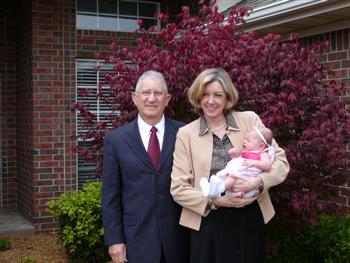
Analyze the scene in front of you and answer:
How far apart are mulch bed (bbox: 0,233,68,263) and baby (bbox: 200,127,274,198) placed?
4.03 m

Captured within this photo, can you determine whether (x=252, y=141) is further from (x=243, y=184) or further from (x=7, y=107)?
(x=7, y=107)

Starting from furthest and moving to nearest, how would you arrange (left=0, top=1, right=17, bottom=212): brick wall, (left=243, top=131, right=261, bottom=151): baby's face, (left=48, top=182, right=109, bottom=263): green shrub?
(left=0, top=1, right=17, bottom=212): brick wall, (left=48, top=182, right=109, bottom=263): green shrub, (left=243, top=131, right=261, bottom=151): baby's face

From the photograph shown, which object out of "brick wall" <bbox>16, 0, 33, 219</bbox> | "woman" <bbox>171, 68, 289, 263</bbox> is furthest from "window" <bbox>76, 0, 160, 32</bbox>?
"woman" <bbox>171, 68, 289, 263</bbox>

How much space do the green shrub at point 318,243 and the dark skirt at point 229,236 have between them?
205 centimetres

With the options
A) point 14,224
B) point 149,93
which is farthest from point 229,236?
point 14,224

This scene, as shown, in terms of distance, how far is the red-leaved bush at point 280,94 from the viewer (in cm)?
431

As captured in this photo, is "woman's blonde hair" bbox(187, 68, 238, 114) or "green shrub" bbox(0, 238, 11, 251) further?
"green shrub" bbox(0, 238, 11, 251)

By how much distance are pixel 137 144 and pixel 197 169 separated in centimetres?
45

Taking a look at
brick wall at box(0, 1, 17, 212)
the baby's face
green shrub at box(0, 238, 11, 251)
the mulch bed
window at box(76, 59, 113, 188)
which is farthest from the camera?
brick wall at box(0, 1, 17, 212)

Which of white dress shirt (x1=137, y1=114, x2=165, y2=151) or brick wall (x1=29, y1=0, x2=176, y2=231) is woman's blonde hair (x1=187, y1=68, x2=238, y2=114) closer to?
white dress shirt (x1=137, y1=114, x2=165, y2=151)

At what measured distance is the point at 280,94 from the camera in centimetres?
432

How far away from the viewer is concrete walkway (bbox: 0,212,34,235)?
746 centimetres

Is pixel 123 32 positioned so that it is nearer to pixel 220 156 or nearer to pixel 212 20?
pixel 212 20

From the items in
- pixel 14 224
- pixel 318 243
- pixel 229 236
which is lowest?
pixel 14 224
